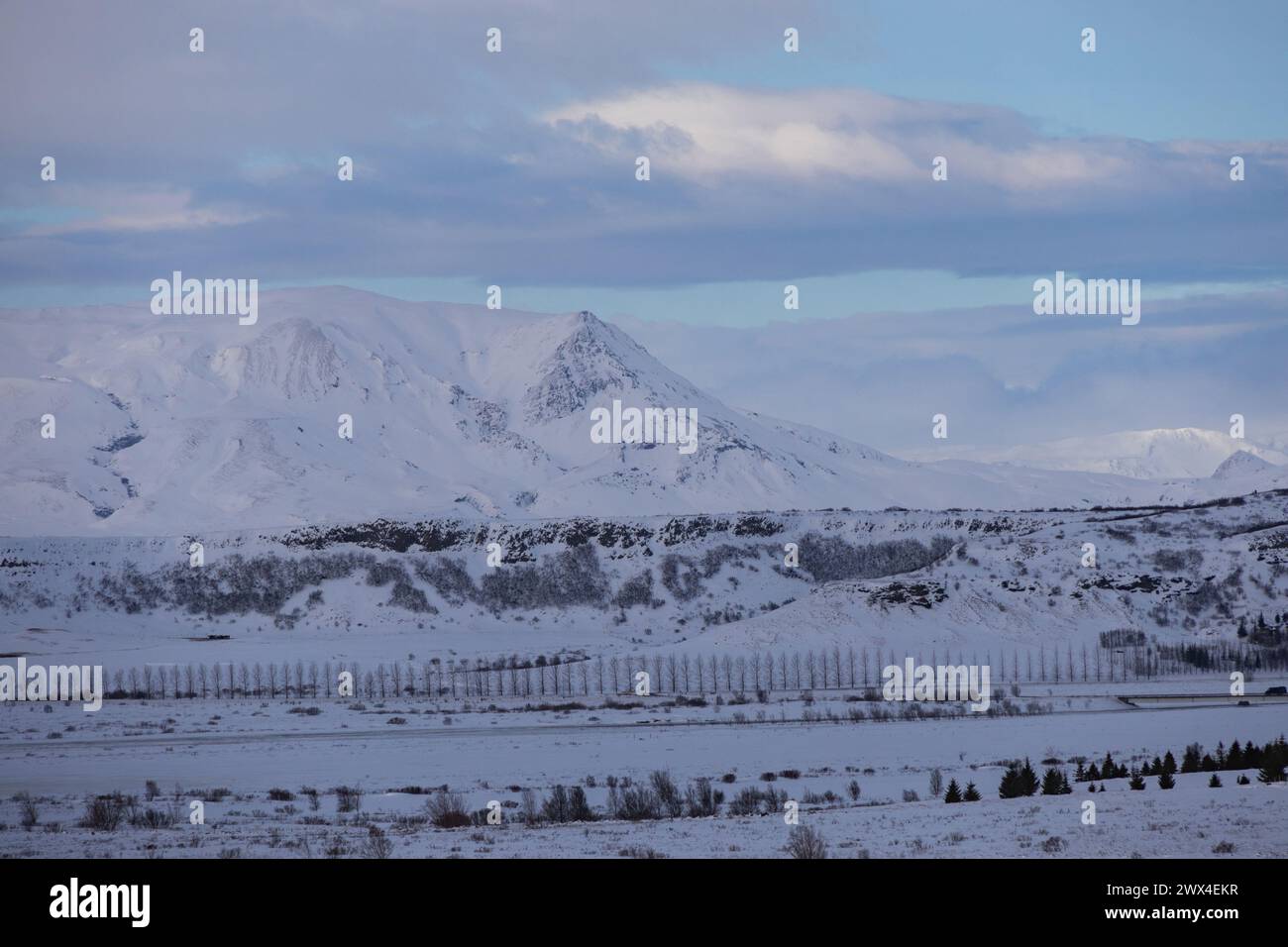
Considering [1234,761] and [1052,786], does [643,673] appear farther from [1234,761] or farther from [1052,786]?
[1052,786]

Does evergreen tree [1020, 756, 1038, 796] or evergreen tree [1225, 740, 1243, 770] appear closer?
evergreen tree [1020, 756, 1038, 796]

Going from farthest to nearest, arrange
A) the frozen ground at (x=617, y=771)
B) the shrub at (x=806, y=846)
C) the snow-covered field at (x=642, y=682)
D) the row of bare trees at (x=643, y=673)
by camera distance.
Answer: the row of bare trees at (x=643, y=673)
the snow-covered field at (x=642, y=682)
the frozen ground at (x=617, y=771)
the shrub at (x=806, y=846)

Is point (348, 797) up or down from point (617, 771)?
up

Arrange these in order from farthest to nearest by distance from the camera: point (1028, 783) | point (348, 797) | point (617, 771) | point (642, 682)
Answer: point (642, 682), point (617, 771), point (348, 797), point (1028, 783)

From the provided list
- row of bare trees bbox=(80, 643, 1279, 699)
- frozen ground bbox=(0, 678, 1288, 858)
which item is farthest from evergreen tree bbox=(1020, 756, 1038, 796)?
row of bare trees bbox=(80, 643, 1279, 699)

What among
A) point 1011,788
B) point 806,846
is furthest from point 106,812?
point 1011,788

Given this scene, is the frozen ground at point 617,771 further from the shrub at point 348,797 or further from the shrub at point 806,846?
the shrub at point 806,846

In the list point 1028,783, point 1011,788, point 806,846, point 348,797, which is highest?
point 806,846

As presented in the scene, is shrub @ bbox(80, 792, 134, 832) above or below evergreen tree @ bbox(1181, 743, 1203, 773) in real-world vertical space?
above

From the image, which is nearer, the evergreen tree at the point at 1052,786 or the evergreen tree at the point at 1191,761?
the evergreen tree at the point at 1052,786

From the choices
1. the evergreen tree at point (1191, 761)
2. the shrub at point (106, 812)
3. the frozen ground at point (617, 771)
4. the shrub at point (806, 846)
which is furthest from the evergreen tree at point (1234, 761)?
the shrub at point (106, 812)

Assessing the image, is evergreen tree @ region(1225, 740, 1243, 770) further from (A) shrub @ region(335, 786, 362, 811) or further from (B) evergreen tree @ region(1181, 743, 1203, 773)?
(A) shrub @ region(335, 786, 362, 811)

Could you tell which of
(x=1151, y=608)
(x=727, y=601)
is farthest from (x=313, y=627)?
(x=1151, y=608)
